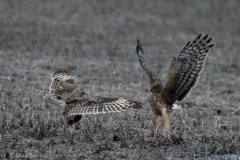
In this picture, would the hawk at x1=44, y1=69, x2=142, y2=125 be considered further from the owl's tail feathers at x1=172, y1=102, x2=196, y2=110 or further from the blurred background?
the owl's tail feathers at x1=172, y1=102, x2=196, y2=110

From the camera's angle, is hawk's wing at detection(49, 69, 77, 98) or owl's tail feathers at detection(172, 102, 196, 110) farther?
hawk's wing at detection(49, 69, 77, 98)

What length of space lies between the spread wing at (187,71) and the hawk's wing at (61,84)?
4.83 feet

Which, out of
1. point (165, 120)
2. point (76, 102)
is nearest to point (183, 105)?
point (165, 120)

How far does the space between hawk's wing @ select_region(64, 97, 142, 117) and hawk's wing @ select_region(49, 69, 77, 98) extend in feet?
1.95

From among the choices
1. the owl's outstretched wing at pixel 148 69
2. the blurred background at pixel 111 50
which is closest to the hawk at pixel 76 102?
the blurred background at pixel 111 50

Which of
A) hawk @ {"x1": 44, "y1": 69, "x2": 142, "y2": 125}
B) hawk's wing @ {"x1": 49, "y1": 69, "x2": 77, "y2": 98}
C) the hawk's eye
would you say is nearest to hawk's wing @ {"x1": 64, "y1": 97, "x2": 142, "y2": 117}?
hawk @ {"x1": 44, "y1": 69, "x2": 142, "y2": 125}

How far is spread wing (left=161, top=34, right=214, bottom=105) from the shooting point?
26.9ft

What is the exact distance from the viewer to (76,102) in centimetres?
823

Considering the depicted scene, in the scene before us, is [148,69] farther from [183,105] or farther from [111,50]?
[111,50]

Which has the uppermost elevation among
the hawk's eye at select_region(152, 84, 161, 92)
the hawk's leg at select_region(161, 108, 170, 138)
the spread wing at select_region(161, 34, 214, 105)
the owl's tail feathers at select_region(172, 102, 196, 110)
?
A: the spread wing at select_region(161, 34, 214, 105)

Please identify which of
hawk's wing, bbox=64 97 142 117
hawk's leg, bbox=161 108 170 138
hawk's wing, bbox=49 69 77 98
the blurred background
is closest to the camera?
hawk's wing, bbox=64 97 142 117

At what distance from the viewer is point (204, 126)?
961cm

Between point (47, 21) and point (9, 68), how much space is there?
6.56 m

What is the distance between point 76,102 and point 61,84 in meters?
0.98
